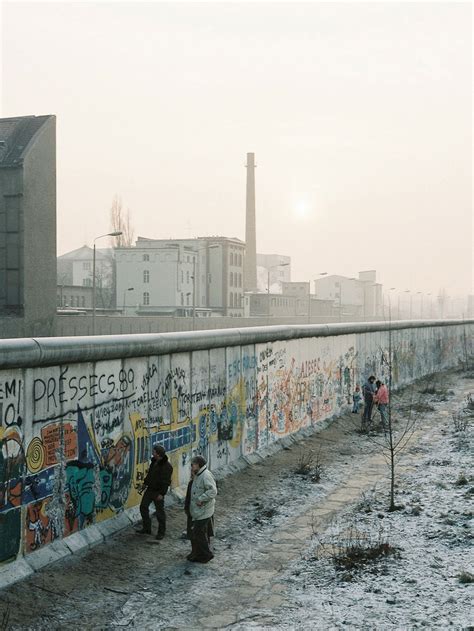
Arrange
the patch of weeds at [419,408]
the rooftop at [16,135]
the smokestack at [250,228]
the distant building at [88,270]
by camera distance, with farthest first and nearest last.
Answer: the distant building at [88,270], the smokestack at [250,228], the rooftop at [16,135], the patch of weeds at [419,408]

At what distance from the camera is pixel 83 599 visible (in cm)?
976

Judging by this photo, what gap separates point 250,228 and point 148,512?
3795 inches

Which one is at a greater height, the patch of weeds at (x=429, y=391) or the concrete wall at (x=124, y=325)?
the concrete wall at (x=124, y=325)

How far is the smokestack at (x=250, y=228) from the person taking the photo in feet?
351

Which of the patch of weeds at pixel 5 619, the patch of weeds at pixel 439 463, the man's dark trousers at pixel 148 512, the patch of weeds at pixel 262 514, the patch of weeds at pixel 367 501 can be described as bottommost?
the patch of weeds at pixel 262 514

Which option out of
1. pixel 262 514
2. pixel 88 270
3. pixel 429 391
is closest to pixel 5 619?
pixel 262 514

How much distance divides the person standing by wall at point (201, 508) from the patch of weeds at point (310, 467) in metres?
5.81

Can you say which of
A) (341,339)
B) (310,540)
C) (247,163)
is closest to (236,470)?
(310,540)

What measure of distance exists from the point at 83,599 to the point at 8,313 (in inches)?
1545

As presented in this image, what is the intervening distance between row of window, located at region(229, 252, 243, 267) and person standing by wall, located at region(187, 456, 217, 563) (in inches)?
3525

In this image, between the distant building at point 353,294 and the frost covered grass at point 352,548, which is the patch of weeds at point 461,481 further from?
the distant building at point 353,294

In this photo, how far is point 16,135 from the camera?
48.6 metres

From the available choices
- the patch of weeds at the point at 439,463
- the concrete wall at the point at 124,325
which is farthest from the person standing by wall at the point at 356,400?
the concrete wall at the point at 124,325

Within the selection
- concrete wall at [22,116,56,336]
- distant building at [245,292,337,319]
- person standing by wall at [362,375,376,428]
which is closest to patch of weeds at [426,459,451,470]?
person standing by wall at [362,375,376,428]
